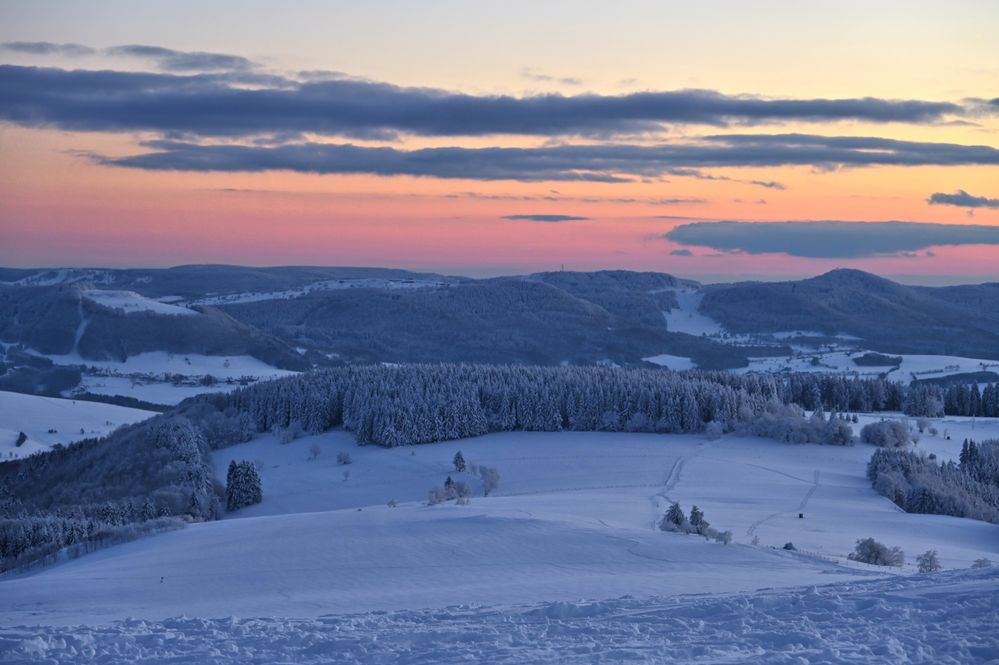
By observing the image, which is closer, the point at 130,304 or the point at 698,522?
the point at 698,522

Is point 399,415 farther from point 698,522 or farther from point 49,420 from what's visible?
point 49,420

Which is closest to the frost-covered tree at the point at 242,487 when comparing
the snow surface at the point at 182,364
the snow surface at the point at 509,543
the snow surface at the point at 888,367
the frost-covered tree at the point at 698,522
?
the snow surface at the point at 509,543

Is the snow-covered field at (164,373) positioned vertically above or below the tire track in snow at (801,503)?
below

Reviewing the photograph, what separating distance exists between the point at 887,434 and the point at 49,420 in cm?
6479

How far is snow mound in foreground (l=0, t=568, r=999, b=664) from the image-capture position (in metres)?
17.2

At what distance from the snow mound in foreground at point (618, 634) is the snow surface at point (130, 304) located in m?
150

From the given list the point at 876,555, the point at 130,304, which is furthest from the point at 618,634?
the point at 130,304

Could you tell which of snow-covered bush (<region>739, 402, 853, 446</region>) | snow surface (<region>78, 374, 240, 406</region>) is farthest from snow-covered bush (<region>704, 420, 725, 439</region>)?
snow surface (<region>78, 374, 240, 406</region>)

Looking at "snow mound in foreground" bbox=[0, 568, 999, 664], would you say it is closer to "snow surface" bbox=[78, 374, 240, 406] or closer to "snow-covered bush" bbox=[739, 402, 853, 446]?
"snow-covered bush" bbox=[739, 402, 853, 446]

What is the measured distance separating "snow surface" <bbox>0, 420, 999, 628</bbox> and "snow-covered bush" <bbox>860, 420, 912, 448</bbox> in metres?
3.38

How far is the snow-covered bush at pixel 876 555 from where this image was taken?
35969 mm

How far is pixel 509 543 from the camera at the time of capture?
3638cm

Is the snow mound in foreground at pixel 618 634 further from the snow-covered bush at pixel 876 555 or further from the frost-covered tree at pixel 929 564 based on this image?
the snow-covered bush at pixel 876 555

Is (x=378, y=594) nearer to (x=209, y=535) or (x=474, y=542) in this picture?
(x=474, y=542)
